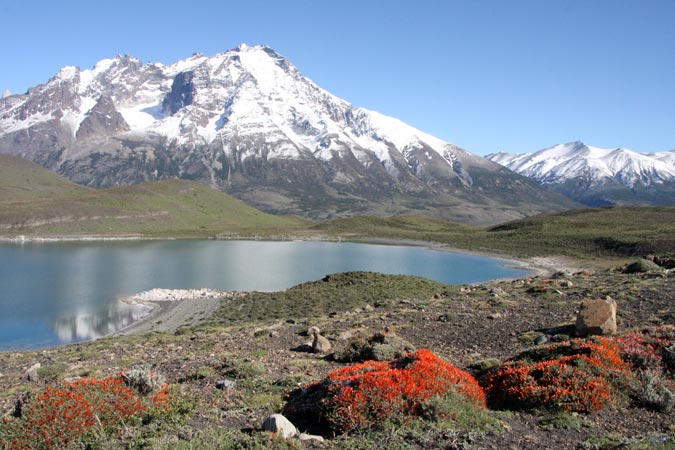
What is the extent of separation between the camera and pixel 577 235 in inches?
4370

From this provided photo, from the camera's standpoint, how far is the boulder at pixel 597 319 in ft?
54.8

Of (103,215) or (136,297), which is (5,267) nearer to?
(136,297)

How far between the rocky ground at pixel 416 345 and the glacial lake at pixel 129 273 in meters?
15.1

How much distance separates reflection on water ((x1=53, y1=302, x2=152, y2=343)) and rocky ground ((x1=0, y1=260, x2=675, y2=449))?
36.6 feet

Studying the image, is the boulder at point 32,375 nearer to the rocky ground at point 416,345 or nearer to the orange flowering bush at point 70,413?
the rocky ground at point 416,345

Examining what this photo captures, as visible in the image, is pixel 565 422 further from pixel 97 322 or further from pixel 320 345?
pixel 97 322

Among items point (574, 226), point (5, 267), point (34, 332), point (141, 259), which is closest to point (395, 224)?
point (574, 226)

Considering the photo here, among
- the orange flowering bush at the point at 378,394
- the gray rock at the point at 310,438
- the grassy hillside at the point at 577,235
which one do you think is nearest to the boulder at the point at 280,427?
the gray rock at the point at 310,438

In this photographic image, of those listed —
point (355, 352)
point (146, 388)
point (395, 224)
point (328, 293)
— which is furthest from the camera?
point (395, 224)

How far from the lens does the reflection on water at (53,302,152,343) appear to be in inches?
1383

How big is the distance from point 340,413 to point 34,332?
114 feet

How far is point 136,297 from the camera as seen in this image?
5016cm

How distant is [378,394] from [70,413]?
5702mm

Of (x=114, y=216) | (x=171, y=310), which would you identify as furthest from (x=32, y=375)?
(x=114, y=216)
